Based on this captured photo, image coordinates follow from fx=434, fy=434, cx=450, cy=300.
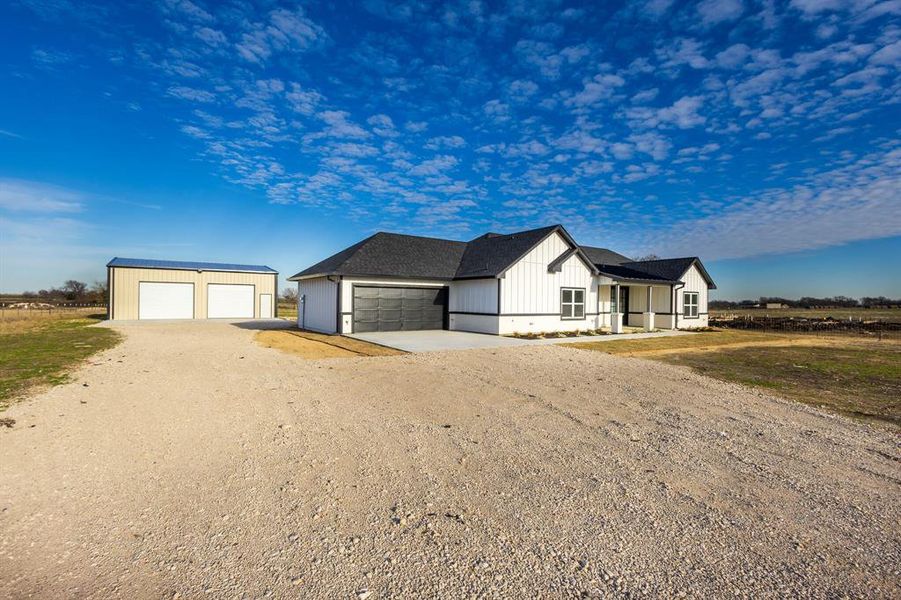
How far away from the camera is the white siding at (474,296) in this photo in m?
20.6

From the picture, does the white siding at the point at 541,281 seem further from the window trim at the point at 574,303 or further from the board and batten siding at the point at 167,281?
the board and batten siding at the point at 167,281

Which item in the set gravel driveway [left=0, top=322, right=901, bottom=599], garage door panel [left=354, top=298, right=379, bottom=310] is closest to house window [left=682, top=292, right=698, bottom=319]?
garage door panel [left=354, top=298, right=379, bottom=310]

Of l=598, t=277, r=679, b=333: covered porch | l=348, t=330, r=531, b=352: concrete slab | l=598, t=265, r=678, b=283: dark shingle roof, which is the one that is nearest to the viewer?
l=348, t=330, r=531, b=352: concrete slab

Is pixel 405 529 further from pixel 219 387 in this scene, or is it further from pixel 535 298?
pixel 535 298

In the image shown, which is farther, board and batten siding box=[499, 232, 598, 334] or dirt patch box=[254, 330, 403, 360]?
board and batten siding box=[499, 232, 598, 334]

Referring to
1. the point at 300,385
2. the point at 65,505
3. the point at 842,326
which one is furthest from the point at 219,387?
the point at 842,326

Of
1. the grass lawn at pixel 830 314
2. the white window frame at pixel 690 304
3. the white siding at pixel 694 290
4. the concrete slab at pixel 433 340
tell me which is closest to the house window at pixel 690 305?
the white window frame at pixel 690 304

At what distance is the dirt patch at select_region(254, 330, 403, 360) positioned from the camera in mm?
14133

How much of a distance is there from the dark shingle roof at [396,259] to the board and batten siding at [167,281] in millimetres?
11507

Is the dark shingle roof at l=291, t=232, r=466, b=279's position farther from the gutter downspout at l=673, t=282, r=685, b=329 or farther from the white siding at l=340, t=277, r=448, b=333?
the gutter downspout at l=673, t=282, r=685, b=329

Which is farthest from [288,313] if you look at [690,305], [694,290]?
[694,290]

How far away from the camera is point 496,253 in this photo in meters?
22.7

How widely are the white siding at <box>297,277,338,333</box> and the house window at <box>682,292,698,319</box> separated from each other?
20985 mm

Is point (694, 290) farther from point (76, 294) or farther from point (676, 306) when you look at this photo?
point (76, 294)
